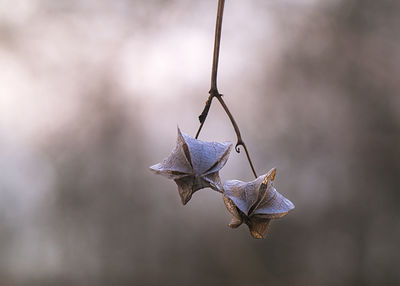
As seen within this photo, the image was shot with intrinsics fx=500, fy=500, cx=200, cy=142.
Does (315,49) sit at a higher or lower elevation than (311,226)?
higher

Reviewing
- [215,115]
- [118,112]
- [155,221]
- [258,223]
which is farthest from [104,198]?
[258,223]

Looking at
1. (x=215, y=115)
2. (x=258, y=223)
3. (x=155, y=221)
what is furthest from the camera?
(x=155, y=221)

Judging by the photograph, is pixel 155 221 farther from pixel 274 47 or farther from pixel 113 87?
pixel 274 47

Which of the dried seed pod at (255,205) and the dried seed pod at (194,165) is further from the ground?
the dried seed pod at (194,165)

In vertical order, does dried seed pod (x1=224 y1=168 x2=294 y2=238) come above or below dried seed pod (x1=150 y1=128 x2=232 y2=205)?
below
